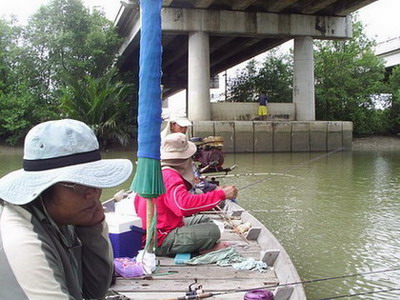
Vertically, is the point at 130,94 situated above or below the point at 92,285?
above

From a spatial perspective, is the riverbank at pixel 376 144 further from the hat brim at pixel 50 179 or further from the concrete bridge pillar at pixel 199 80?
the hat brim at pixel 50 179

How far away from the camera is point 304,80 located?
21.9m

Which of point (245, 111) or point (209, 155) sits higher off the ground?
Result: point (245, 111)

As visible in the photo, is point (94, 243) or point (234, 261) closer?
point (94, 243)

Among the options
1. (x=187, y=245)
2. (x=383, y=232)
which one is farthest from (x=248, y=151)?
(x=187, y=245)

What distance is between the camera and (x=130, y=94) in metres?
→ 26.4

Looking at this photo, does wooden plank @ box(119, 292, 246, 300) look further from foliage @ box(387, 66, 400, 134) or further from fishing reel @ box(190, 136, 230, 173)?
foliage @ box(387, 66, 400, 134)

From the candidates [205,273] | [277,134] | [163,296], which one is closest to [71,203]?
[163,296]

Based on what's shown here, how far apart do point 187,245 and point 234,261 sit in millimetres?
403

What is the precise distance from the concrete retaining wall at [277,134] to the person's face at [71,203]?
1730 cm

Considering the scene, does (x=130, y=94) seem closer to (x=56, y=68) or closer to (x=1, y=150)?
(x=56, y=68)

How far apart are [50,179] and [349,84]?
29028mm

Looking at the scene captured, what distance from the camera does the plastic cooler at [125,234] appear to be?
11.4 feet

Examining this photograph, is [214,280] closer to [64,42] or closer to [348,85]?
[64,42]
